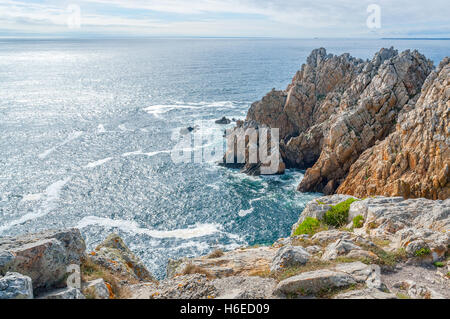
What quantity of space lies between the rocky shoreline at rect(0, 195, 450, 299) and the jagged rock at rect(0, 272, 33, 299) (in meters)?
0.03

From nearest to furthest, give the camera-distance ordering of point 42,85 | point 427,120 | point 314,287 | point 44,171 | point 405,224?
1. point 314,287
2. point 405,224
3. point 427,120
4. point 44,171
5. point 42,85

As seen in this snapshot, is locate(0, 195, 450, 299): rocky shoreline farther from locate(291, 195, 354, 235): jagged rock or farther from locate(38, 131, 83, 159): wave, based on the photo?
locate(38, 131, 83, 159): wave

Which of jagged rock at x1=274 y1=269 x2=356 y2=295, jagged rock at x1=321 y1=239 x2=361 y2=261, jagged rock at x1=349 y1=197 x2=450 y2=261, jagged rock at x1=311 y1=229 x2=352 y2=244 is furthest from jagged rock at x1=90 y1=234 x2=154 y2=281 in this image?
jagged rock at x1=349 y1=197 x2=450 y2=261

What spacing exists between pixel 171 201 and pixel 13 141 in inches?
2152

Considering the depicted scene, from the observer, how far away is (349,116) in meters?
59.7

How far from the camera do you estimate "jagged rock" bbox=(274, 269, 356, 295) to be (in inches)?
464

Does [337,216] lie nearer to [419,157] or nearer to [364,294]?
[364,294]

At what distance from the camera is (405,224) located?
1953 cm

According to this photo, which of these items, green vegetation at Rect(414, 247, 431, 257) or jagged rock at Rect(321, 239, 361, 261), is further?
jagged rock at Rect(321, 239, 361, 261)

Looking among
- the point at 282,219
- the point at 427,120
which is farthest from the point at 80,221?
the point at 427,120

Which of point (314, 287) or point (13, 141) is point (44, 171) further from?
point (314, 287)

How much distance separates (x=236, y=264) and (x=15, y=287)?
35.8ft

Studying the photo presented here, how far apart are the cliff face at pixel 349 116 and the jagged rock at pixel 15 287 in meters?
41.9

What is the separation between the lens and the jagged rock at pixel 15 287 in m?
9.72
